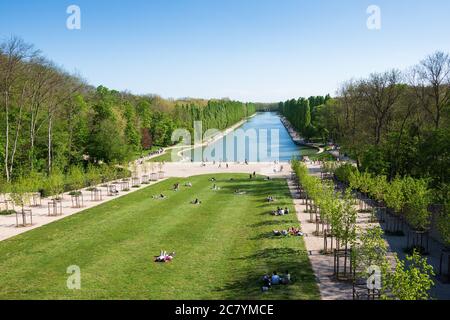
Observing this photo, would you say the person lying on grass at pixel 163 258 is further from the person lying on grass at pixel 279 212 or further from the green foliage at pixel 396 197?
the green foliage at pixel 396 197

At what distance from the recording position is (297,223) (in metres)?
34.8

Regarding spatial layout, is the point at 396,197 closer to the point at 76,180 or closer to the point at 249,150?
the point at 76,180

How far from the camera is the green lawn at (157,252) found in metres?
21.0

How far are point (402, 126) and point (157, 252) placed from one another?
32289 mm

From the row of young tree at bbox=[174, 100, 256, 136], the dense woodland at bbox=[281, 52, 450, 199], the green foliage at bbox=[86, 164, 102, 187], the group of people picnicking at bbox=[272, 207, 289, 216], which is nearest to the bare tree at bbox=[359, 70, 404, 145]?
the dense woodland at bbox=[281, 52, 450, 199]

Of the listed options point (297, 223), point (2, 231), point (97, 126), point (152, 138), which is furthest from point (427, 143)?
point (152, 138)

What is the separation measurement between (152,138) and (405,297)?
110 metres

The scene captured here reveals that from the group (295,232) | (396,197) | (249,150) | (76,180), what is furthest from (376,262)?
(249,150)

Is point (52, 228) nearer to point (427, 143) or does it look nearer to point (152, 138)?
Answer: point (427, 143)

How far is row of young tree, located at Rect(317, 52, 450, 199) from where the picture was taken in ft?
121

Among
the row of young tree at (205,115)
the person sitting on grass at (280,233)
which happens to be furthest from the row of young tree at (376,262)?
the row of young tree at (205,115)

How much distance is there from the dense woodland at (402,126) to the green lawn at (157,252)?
13.7 metres

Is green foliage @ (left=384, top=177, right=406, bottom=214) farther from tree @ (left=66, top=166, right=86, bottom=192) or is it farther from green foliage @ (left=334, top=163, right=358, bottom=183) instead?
tree @ (left=66, top=166, right=86, bottom=192)

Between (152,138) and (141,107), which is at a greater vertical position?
(141,107)
